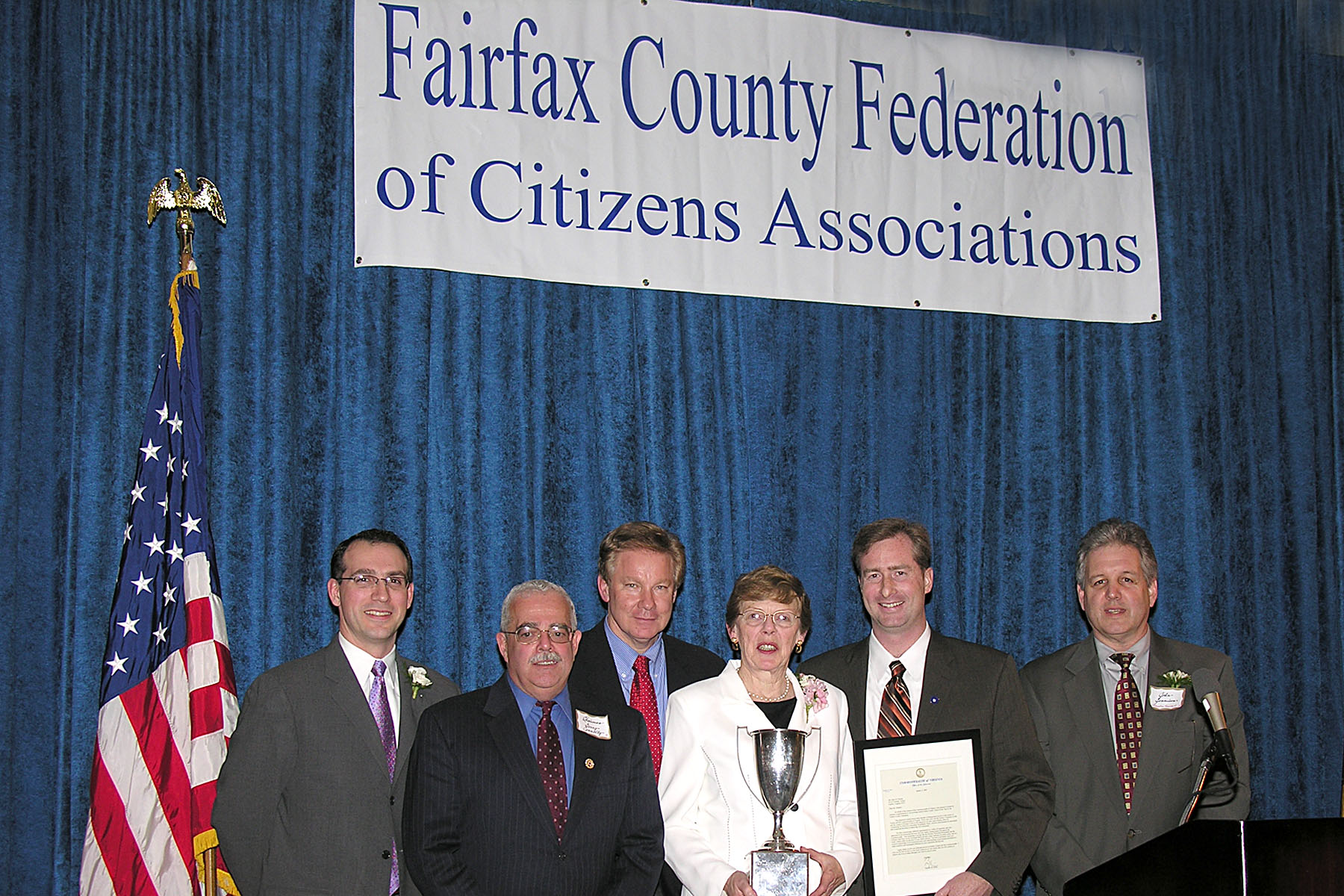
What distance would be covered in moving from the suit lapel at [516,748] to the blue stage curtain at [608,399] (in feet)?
3.93

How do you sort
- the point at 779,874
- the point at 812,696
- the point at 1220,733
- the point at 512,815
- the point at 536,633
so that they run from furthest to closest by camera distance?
the point at 812,696 < the point at 536,633 < the point at 512,815 < the point at 779,874 < the point at 1220,733

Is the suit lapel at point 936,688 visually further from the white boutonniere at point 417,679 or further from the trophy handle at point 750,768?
the white boutonniere at point 417,679

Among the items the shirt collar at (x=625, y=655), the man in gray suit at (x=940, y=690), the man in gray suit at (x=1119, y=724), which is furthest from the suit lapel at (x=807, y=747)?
the man in gray suit at (x=1119, y=724)

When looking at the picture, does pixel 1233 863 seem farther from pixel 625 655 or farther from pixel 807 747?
pixel 625 655

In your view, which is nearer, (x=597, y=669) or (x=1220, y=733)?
(x=1220, y=733)

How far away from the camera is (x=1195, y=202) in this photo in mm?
5316

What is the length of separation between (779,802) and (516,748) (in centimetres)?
67

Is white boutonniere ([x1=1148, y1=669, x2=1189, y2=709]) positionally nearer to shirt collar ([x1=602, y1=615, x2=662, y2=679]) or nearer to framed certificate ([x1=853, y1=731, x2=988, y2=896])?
framed certificate ([x1=853, y1=731, x2=988, y2=896])

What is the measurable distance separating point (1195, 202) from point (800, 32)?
6.13 feet

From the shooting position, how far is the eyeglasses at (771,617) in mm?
3266

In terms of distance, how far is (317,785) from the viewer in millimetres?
3297

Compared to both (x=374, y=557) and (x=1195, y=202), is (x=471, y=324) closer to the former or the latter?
(x=374, y=557)

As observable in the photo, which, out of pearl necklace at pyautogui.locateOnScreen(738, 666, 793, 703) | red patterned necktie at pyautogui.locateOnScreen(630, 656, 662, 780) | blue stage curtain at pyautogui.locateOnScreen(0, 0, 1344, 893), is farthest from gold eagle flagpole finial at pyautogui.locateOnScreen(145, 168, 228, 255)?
pearl necklace at pyautogui.locateOnScreen(738, 666, 793, 703)

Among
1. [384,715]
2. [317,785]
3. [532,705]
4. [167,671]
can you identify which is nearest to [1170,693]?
[532,705]
